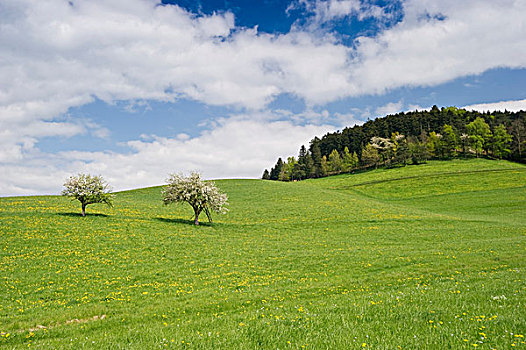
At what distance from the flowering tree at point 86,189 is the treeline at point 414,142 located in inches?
4748

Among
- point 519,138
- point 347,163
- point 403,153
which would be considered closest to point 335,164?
point 347,163

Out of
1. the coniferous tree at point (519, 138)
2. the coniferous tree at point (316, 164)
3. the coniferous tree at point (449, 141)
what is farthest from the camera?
the coniferous tree at point (316, 164)

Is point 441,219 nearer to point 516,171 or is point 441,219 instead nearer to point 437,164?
point 516,171

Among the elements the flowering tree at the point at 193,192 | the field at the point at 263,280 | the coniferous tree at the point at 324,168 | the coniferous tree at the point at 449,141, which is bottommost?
the field at the point at 263,280

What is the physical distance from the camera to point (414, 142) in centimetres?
13412

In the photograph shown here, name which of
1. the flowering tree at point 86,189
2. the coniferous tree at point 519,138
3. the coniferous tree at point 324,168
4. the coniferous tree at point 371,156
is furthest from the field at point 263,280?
the coniferous tree at point 324,168

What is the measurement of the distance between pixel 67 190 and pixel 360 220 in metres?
44.3

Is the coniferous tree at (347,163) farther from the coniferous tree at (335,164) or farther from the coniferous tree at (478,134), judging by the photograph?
the coniferous tree at (478,134)

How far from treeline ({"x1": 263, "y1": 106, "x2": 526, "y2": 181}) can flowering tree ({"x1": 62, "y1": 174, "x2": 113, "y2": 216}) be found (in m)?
121

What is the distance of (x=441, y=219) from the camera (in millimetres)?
49875

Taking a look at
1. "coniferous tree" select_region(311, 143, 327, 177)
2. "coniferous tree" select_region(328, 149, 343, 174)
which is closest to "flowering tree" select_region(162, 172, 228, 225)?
"coniferous tree" select_region(328, 149, 343, 174)

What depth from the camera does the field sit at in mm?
8719

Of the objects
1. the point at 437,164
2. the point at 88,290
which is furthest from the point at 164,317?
the point at 437,164

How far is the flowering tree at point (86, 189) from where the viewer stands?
41312mm
